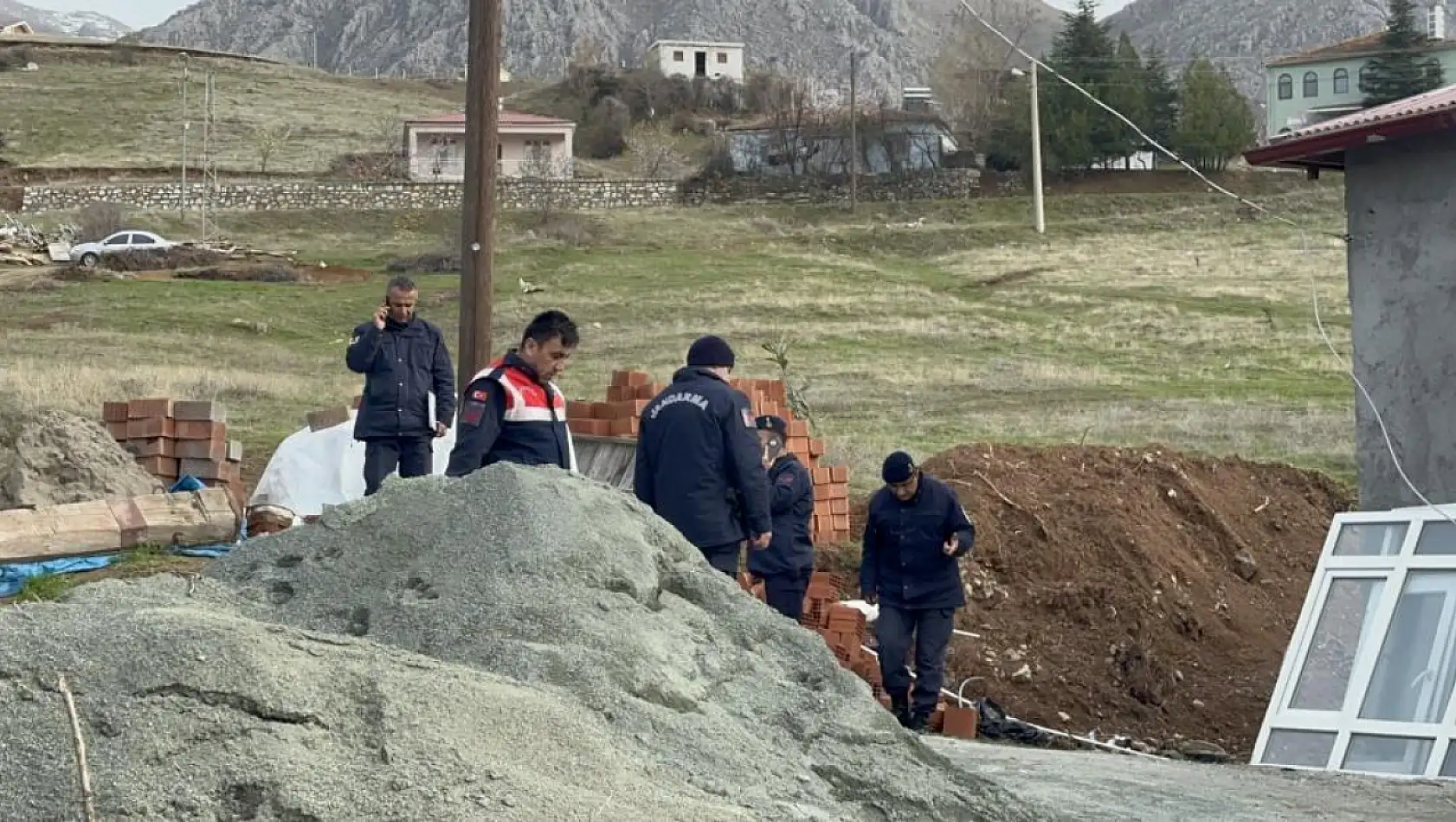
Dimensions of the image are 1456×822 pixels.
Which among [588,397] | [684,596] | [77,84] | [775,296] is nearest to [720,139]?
[77,84]

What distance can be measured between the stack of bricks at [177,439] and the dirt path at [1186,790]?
21.7 ft

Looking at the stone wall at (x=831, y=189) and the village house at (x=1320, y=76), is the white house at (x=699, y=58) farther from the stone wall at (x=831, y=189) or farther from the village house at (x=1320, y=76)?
the stone wall at (x=831, y=189)

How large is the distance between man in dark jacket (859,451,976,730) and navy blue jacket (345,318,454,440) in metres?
2.61

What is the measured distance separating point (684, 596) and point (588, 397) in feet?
54.7

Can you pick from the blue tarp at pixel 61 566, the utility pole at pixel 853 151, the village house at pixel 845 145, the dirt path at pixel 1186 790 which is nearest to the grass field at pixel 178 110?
the village house at pixel 845 145

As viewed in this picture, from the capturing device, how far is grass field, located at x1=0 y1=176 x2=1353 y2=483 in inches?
902

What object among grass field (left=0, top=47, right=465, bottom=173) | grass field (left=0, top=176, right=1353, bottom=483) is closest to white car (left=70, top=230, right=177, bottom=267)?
grass field (left=0, top=176, right=1353, bottom=483)

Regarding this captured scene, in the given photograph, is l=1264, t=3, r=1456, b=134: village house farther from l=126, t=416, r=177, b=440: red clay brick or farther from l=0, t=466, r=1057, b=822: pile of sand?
l=0, t=466, r=1057, b=822: pile of sand

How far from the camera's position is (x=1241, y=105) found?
2783 inches

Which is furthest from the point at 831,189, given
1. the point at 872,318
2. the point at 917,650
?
the point at 917,650

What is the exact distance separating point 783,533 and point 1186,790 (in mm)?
3340

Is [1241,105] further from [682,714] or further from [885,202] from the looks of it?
[682,714]

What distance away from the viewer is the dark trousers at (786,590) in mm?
10859

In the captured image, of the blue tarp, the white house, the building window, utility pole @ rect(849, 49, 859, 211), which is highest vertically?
the white house
